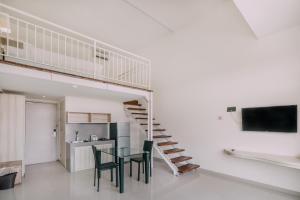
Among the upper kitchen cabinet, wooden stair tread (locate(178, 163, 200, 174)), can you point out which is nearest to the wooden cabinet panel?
the upper kitchen cabinet

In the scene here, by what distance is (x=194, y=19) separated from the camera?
4957mm

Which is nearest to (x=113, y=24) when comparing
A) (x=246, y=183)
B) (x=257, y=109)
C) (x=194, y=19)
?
(x=194, y=19)

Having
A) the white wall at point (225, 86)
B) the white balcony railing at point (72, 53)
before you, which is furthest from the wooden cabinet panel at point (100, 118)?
the white wall at point (225, 86)

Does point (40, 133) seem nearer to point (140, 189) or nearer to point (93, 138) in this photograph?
point (93, 138)

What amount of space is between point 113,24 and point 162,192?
462 cm

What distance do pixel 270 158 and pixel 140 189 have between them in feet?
8.72

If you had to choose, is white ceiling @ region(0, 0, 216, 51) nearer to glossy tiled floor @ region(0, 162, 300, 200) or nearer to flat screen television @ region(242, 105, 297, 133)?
flat screen television @ region(242, 105, 297, 133)

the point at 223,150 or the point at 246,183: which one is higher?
the point at 223,150

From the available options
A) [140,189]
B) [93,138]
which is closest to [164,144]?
[140,189]

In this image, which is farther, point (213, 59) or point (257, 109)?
point (213, 59)

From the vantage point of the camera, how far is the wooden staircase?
183 inches

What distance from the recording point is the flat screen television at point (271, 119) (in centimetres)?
335

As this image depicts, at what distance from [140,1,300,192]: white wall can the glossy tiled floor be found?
42 cm

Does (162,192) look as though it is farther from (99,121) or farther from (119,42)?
(119,42)
